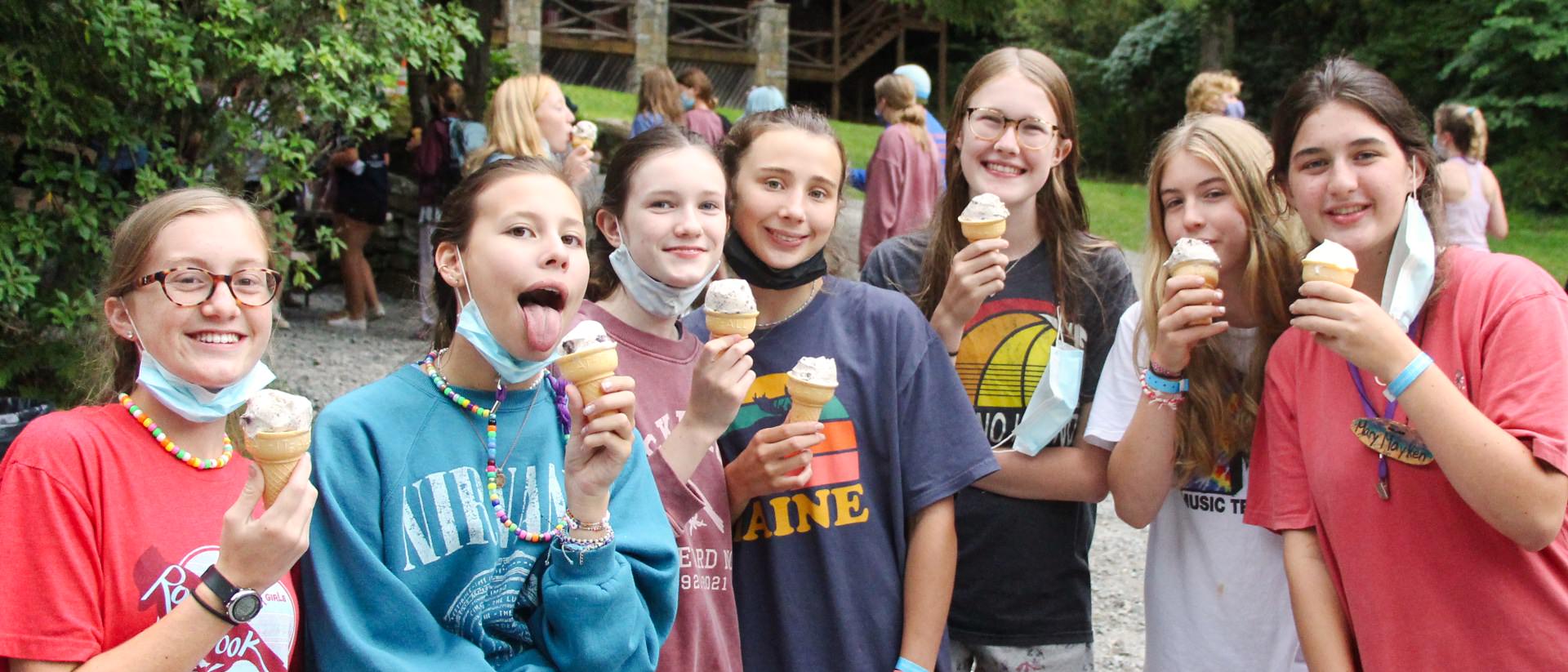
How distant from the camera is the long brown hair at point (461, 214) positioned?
2.78 meters

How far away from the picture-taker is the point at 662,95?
11047 millimetres

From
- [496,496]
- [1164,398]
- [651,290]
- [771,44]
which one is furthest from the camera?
[771,44]

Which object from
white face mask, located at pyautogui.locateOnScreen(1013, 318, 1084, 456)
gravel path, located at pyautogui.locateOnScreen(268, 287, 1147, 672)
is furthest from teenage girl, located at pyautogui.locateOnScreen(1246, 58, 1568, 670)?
gravel path, located at pyautogui.locateOnScreen(268, 287, 1147, 672)

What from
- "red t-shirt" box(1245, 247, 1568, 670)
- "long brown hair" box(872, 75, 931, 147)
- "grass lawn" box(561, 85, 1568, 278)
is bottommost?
"red t-shirt" box(1245, 247, 1568, 670)

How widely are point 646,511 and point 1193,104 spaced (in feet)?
26.5

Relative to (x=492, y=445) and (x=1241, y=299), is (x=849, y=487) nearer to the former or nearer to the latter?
(x=492, y=445)

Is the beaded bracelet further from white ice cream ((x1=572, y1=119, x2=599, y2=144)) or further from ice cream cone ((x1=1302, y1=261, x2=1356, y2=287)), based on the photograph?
white ice cream ((x1=572, y1=119, x2=599, y2=144))

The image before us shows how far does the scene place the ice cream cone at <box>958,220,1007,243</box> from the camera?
3.43m

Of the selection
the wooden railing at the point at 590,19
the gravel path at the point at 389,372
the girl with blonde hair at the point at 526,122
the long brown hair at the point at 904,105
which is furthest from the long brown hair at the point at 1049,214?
the wooden railing at the point at 590,19

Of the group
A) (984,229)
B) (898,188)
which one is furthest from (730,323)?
(898,188)

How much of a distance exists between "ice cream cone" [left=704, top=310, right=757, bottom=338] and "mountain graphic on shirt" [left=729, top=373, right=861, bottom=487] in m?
0.21

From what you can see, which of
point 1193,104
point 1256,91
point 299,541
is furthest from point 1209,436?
point 1256,91

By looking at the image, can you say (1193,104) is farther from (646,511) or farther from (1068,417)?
(646,511)

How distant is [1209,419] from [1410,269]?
711 millimetres
